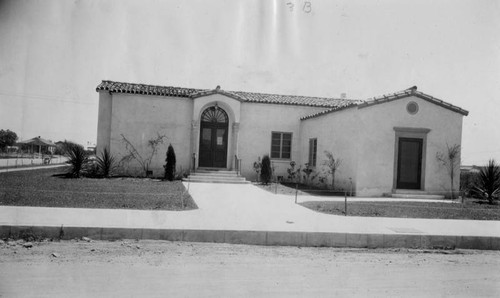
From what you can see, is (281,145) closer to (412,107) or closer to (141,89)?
(412,107)

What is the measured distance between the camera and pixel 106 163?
17750mm

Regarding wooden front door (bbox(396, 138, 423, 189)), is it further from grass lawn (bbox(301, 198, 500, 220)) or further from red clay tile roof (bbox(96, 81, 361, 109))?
red clay tile roof (bbox(96, 81, 361, 109))

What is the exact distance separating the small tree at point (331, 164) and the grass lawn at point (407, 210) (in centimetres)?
352

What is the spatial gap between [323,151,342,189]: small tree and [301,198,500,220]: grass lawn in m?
3.52

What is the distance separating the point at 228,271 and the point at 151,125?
1490cm

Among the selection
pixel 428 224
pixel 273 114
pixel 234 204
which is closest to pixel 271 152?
pixel 273 114

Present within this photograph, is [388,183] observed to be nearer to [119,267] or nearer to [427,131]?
[427,131]

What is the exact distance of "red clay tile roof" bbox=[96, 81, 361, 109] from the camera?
62.9 feet

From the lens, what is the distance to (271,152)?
20625mm

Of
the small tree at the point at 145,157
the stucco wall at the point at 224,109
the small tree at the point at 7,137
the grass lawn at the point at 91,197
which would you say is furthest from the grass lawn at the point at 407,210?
the small tree at the point at 7,137

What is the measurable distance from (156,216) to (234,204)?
3.08 meters

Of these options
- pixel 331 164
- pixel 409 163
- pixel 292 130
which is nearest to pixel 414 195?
pixel 409 163

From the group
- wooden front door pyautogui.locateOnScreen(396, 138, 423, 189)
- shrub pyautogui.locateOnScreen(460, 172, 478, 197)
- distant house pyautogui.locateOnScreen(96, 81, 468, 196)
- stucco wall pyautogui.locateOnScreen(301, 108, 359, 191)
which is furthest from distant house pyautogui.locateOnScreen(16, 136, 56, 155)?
shrub pyautogui.locateOnScreen(460, 172, 478, 197)

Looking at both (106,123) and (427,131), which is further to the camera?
(106,123)
